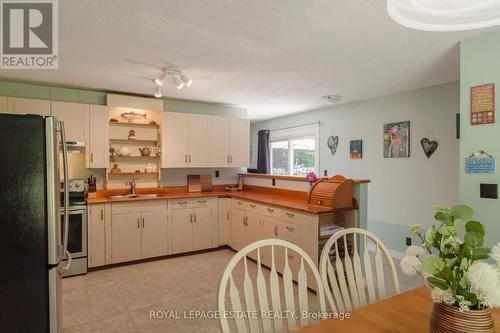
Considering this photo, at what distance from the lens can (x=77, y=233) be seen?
3.41 metres

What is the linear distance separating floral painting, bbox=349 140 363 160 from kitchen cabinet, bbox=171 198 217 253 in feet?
7.66

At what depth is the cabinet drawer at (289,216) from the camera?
309cm

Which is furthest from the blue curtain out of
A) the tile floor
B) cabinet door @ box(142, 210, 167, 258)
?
cabinet door @ box(142, 210, 167, 258)

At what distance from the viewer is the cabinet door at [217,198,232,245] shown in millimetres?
4371

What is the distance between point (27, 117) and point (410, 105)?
162 inches

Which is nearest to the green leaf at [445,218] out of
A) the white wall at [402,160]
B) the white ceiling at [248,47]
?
the white ceiling at [248,47]

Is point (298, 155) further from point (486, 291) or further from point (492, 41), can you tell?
Result: point (486, 291)

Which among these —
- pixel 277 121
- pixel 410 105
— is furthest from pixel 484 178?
pixel 277 121

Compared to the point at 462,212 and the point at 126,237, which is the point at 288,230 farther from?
the point at 462,212

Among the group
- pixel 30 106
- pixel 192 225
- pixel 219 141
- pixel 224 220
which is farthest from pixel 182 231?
pixel 30 106

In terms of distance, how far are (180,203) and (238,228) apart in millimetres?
903

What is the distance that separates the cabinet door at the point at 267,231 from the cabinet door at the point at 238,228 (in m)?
0.46

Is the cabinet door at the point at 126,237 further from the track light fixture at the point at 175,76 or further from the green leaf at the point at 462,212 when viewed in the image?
the green leaf at the point at 462,212

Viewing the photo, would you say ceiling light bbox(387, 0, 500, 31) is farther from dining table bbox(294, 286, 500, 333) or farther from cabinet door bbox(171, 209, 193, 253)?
cabinet door bbox(171, 209, 193, 253)
